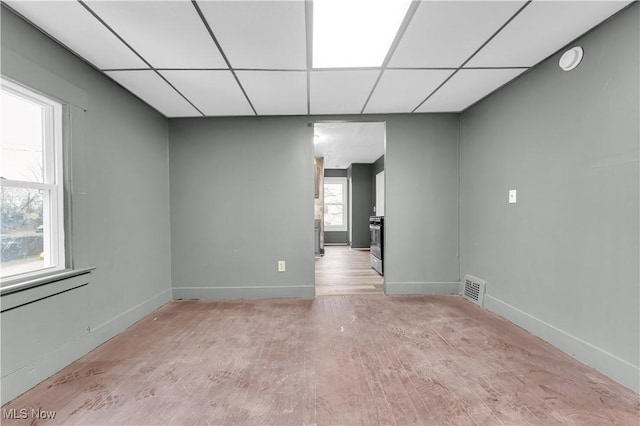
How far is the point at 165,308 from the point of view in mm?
3057

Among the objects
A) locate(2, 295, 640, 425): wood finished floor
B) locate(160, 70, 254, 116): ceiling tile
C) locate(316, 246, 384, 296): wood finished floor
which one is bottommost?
locate(316, 246, 384, 296): wood finished floor

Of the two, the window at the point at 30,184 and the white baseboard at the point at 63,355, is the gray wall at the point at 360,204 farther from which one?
the window at the point at 30,184

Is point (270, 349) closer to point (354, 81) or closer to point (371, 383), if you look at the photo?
point (371, 383)

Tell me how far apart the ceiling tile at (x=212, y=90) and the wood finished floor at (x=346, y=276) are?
2.45 metres

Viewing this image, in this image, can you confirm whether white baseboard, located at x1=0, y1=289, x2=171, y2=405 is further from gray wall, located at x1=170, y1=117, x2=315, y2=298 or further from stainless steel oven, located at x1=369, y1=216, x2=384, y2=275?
stainless steel oven, located at x1=369, y1=216, x2=384, y2=275

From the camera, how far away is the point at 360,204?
7.79m

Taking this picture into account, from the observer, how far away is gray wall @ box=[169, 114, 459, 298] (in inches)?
132

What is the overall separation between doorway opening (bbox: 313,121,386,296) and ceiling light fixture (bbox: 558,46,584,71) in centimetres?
203

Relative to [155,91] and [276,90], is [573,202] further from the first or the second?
[155,91]

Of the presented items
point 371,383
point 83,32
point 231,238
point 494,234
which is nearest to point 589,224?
point 494,234

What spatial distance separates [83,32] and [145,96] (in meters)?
0.99

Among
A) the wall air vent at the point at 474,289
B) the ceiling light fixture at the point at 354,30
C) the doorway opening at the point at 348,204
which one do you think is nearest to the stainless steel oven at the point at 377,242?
the doorway opening at the point at 348,204

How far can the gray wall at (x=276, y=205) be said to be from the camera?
3.37 meters

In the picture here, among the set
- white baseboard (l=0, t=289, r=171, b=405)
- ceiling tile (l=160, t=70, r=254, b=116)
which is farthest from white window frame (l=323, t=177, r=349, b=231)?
white baseboard (l=0, t=289, r=171, b=405)
